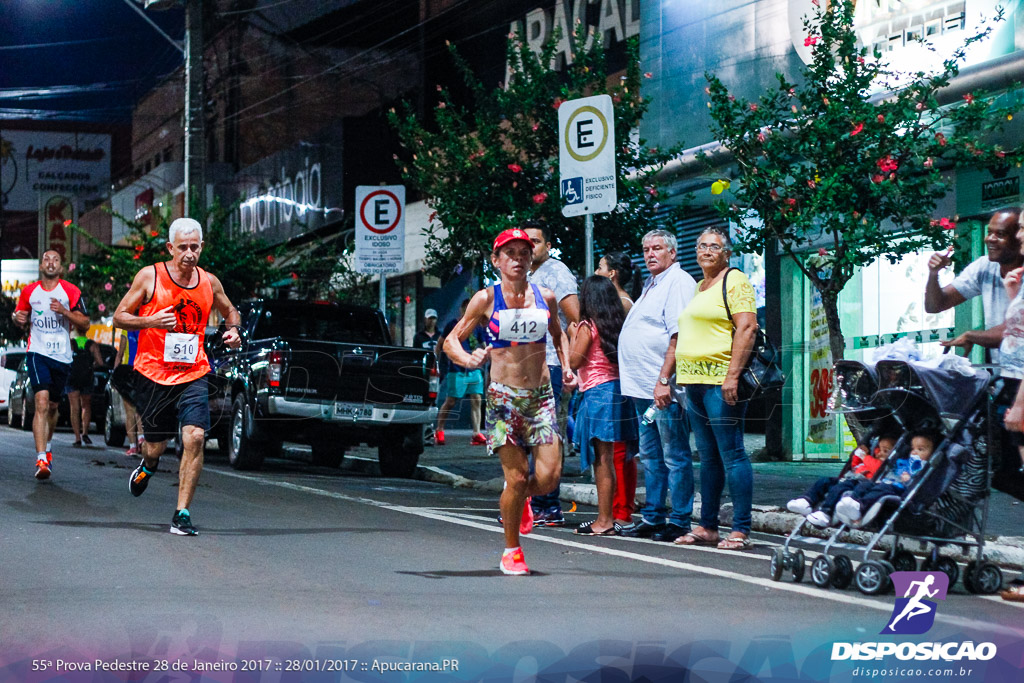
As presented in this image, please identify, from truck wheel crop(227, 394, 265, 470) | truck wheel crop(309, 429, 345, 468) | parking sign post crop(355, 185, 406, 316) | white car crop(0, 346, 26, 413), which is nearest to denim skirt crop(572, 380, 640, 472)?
truck wheel crop(227, 394, 265, 470)

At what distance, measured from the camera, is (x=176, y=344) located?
30.1 ft

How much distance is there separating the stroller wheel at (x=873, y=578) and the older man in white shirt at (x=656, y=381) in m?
2.30

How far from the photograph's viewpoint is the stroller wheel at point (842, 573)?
7133 millimetres

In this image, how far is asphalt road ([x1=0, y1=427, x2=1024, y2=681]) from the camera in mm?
5188

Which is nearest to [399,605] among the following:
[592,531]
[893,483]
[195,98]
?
[893,483]

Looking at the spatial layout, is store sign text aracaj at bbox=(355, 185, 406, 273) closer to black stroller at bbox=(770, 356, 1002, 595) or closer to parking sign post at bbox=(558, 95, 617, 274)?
parking sign post at bbox=(558, 95, 617, 274)

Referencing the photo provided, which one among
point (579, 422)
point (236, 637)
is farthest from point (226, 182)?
point (236, 637)

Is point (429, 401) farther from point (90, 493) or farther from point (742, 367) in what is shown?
point (742, 367)

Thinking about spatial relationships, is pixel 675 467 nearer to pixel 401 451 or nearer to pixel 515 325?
pixel 515 325

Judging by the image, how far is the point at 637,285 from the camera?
11789 millimetres

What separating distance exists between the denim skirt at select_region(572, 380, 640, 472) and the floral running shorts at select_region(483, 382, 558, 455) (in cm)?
208

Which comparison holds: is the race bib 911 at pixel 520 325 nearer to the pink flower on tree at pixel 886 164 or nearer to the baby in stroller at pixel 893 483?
the baby in stroller at pixel 893 483

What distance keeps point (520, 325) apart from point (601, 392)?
93.3 inches
